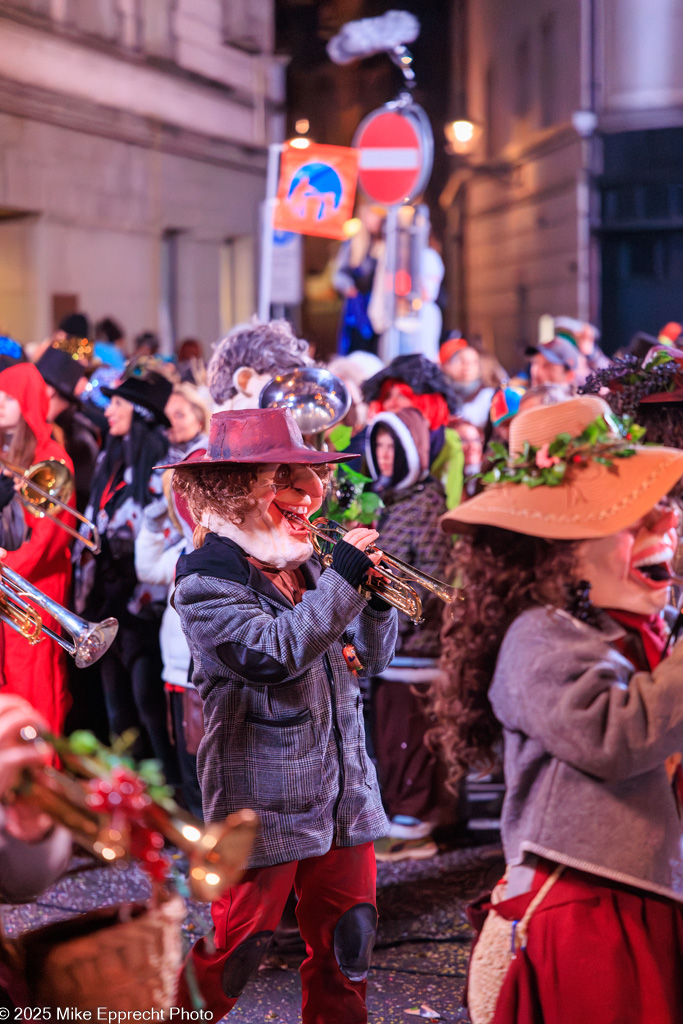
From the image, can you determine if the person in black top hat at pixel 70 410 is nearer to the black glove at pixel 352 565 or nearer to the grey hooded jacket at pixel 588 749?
the black glove at pixel 352 565

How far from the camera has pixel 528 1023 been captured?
251cm

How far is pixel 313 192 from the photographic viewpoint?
28.3ft

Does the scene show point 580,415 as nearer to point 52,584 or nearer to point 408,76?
point 52,584

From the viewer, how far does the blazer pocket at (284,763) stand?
304cm

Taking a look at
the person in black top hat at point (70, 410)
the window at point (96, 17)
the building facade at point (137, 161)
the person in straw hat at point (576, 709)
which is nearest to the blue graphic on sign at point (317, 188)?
the person in black top hat at point (70, 410)

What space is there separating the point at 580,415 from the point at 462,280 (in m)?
21.8

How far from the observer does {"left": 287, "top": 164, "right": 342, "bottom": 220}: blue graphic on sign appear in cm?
862

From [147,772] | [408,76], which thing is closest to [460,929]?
[147,772]

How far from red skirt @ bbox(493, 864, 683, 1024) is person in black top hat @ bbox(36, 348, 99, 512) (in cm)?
460

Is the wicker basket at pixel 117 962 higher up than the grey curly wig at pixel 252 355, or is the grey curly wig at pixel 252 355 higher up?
the grey curly wig at pixel 252 355

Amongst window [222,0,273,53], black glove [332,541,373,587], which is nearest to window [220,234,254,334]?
window [222,0,273,53]

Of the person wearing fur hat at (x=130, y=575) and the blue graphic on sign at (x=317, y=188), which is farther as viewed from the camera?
the blue graphic on sign at (x=317, y=188)

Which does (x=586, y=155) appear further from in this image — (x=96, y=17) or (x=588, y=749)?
(x=588, y=749)

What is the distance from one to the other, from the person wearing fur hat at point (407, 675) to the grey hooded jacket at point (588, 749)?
8.69 ft
